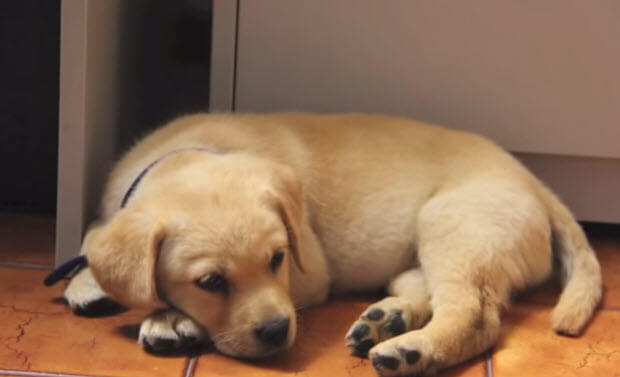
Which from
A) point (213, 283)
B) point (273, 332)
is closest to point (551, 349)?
point (273, 332)

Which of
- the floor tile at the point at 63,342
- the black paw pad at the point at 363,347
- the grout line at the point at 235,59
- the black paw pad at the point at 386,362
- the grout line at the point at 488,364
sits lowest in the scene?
the floor tile at the point at 63,342

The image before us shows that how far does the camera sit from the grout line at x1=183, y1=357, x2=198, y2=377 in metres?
1.98

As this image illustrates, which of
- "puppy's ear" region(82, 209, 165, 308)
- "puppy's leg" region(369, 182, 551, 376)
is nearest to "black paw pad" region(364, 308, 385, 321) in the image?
"puppy's leg" region(369, 182, 551, 376)

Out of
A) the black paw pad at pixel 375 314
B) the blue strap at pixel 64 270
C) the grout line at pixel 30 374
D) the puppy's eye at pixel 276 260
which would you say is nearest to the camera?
the grout line at pixel 30 374

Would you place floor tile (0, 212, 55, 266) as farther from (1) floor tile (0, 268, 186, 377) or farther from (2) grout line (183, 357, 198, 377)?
(2) grout line (183, 357, 198, 377)

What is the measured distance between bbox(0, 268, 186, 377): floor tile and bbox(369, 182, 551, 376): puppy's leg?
48 centimetres

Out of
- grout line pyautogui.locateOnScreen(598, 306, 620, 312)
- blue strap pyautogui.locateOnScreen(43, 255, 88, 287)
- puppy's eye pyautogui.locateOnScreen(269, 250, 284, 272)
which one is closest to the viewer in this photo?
puppy's eye pyautogui.locateOnScreen(269, 250, 284, 272)

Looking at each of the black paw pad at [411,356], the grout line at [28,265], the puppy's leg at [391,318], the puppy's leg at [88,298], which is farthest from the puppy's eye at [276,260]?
the grout line at [28,265]

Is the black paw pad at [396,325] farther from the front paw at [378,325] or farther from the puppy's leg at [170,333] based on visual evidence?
the puppy's leg at [170,333]

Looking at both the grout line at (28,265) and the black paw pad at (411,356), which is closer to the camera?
the black paw pad at (411,356)

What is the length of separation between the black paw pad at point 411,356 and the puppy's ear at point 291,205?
34cm

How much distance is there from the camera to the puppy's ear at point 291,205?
2117 millimetres

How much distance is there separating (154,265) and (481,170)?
90 cm

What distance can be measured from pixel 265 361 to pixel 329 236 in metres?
0.49
